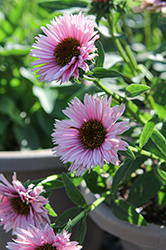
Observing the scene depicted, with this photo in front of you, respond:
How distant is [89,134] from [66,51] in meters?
0.10

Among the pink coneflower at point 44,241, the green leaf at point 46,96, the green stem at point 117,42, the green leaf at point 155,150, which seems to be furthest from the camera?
the green leaf at point 46,96

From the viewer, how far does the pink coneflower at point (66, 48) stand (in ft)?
1.02

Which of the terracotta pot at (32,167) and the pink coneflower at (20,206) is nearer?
the pink coneflower at (20,206)

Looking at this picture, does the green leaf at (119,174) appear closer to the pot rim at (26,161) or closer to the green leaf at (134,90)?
the green leaf at (134,90)

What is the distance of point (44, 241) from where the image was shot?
312 millimetres

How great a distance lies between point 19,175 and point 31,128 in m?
0.21

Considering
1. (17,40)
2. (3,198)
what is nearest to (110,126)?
(3,198)

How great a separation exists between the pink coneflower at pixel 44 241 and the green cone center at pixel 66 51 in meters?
0.18

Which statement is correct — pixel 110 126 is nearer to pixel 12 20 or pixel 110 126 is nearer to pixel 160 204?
pixel 160 204

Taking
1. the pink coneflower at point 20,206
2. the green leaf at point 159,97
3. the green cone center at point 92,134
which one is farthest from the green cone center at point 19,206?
the green leaf at point 159,97

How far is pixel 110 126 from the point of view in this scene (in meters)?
0.32

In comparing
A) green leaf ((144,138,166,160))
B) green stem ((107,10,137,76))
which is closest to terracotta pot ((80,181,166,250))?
green leaf ((144,138,166,160))

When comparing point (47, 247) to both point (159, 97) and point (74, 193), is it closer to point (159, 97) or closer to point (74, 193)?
point (74, 193)

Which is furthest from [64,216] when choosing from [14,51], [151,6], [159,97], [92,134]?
[14,51]
